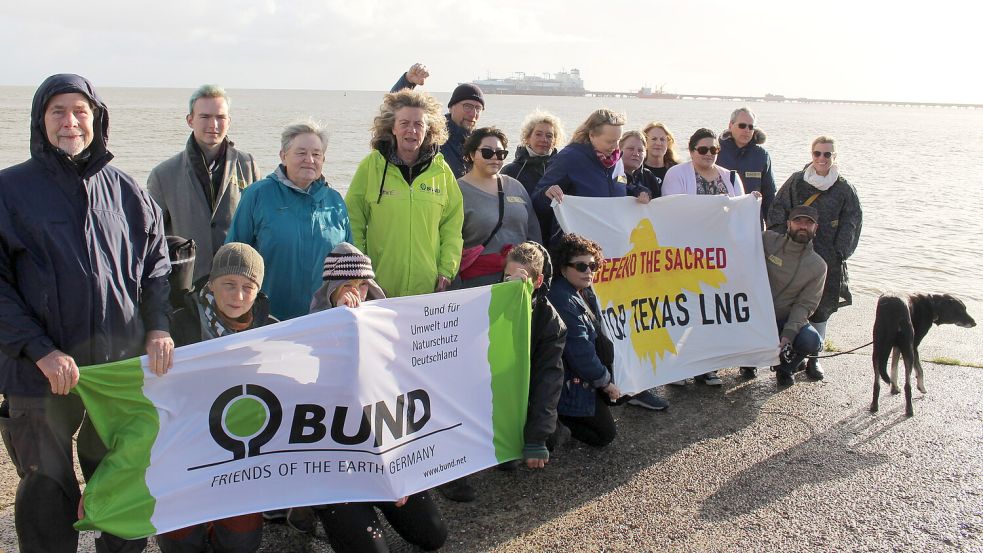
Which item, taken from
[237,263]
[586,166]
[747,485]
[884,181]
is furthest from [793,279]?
[884,181]

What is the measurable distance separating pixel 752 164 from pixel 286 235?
504 cm

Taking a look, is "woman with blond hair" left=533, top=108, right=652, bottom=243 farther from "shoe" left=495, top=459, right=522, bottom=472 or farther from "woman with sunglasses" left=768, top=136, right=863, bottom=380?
"woman with sunglasses" left=768, top=136, right=863, bottom=380

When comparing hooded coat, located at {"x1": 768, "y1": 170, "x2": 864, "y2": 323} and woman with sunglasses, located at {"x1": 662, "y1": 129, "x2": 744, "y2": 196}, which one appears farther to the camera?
hooded coat, located at {"x1": 768, "y1": 170, "x2": 864, "y2": 323}

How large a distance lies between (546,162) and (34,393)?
4.19 meters

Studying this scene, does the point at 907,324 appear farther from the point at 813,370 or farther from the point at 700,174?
the point at 700,174

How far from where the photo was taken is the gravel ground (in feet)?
13.1

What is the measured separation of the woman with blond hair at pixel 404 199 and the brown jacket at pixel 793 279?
10.3ft

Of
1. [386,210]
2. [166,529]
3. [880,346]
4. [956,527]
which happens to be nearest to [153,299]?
[166,529]

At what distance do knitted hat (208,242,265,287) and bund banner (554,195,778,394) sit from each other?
8.12 ft

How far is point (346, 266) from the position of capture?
12.7 ft

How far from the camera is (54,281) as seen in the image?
3.13 m

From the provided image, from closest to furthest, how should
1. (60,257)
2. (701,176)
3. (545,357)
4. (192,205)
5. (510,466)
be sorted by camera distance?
1. (60,257)
2. (545,357)
3. (192,205)
4. (510,466)
5. (701,176)

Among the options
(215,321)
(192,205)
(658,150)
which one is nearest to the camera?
(215,321)

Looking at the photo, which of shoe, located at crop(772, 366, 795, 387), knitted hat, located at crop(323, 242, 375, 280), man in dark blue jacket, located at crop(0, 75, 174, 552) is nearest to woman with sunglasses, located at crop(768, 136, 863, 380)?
shoe, located at crop(772, 366, 795, 387)
